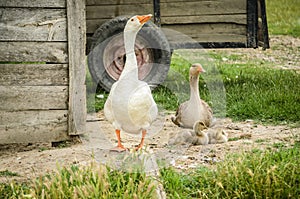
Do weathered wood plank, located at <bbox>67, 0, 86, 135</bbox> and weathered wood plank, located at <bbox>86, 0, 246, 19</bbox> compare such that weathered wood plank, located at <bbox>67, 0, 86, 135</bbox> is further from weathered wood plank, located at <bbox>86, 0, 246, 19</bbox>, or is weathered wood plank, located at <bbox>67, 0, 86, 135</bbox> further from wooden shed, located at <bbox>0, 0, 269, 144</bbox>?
weathered wood plank, located at <bbox>86, 0, 246, 19</bbox>

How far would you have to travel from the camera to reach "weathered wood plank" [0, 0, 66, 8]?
618 cm

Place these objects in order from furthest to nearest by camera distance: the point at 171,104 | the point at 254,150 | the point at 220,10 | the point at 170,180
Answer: the point at 220,10, the point at 171,104, the point at 254,150, the point at 170,180

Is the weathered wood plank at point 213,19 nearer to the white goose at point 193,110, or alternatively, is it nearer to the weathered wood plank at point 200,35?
the weathered wood plank at point 200,35

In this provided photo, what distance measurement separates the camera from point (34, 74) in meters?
6.28

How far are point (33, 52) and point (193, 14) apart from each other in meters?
3.61

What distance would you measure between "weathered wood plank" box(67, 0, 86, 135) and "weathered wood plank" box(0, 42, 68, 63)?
0.12m

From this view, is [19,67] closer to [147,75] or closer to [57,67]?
[57,67]

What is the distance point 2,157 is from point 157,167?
1996mm

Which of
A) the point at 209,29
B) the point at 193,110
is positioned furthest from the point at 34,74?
the point at 209,29

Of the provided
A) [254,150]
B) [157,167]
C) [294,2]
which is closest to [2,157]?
[157,167]

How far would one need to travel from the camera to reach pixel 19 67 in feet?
20.5

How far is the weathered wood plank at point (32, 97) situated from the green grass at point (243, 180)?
190 centimetres

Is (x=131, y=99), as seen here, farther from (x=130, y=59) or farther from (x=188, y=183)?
(x=188, y=183)

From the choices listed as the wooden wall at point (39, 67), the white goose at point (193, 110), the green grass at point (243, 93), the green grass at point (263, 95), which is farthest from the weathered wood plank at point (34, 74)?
the green grass at point (263, 95)
